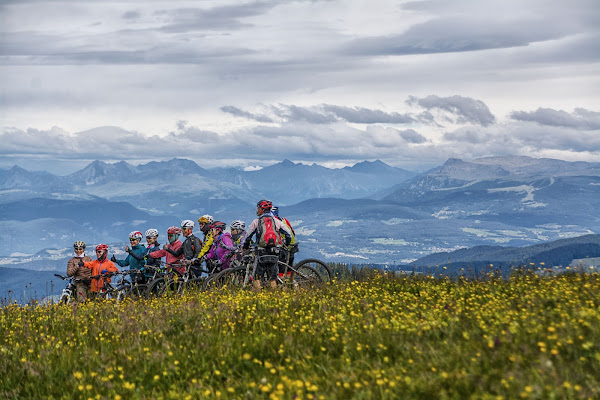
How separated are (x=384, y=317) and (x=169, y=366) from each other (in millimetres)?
3160

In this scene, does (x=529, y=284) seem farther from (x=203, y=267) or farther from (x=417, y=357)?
(x=203, y=267)

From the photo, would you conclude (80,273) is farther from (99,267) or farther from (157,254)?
(157,254)

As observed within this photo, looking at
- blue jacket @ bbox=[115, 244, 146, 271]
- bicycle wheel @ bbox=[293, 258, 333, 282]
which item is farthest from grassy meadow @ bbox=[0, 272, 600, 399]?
blue jacket @ bbox=[115, 244, 146, 271]

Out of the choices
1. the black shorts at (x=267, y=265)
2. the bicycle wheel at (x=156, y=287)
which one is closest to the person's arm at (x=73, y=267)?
the bicycle wheel at (x=156, y=287)

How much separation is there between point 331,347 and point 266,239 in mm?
7468

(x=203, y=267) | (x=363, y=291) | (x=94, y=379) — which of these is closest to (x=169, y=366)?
(x=94, y=379)

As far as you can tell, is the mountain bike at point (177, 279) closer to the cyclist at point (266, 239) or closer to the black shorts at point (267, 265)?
the black shorts at point (267, 265)

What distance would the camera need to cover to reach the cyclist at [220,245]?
16844mm

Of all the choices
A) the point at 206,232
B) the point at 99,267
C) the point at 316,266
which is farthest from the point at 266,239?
the point at 99,267

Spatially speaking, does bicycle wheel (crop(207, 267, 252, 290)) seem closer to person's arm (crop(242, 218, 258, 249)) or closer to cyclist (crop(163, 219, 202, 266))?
person's arm (crop(242, 218, 258, 249))

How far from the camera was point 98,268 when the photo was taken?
16750mm

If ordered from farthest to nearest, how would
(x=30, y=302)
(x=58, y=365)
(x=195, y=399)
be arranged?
(x=30, y=302), (x=58, y=365), (x=195, y=399)

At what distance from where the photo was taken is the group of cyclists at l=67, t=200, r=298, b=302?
47.9 feet

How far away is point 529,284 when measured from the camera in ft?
32.3
